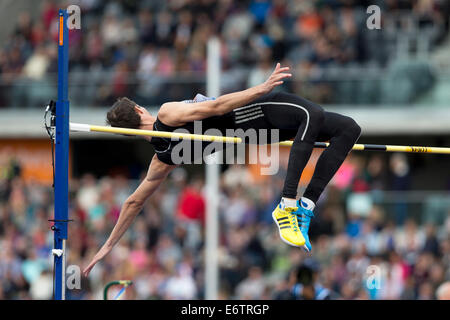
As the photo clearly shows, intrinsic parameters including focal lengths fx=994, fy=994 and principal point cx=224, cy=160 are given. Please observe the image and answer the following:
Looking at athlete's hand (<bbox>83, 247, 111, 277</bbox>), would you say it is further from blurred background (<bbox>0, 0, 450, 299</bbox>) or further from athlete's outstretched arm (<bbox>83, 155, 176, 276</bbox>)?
blurred background (<bbox>0, 0, 450, 299</bbox>)

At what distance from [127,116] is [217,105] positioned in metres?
0.85

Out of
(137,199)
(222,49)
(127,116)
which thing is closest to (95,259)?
(137,199)

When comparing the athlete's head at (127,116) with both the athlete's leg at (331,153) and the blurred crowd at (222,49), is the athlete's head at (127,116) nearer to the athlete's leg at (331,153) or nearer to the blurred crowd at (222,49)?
the athlete's leg at (331,153)

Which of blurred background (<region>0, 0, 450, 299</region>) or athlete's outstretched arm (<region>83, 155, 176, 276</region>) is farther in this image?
blurred background (<region>0, 0, 450, 299</region>)

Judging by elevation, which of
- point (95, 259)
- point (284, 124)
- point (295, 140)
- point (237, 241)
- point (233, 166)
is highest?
point (284, 124)

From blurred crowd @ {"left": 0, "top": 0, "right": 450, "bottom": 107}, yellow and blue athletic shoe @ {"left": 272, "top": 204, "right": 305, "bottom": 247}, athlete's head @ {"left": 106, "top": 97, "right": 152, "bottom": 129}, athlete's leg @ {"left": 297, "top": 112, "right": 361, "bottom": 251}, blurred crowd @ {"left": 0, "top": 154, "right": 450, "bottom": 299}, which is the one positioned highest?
blurred crowd @ {"left": 0, "top": 0, "right": 450, "bottom": 107}

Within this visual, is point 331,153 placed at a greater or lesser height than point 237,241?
greater

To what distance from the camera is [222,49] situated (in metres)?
16.7

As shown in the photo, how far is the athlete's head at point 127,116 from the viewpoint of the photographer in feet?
25.5

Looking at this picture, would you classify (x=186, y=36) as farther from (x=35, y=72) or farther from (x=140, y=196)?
(x=140, y=196)

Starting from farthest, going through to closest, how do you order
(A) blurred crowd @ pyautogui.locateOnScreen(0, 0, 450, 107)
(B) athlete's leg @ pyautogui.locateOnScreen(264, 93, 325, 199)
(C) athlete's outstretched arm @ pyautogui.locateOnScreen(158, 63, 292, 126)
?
1. (A) blurred crowd @ pyautogui.locateOnScreen(0, 0, 450, 107)
2. (B) athlete's leg @ pyautogui.locateOnScreen(264, 93, 325, 199)
3. (C) athlete's outstretched arm @ pyautogui.locateOnScreen(158, 63, 292, 126)

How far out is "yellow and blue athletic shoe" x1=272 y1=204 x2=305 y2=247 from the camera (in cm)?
724

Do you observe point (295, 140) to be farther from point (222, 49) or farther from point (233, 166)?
point (222, 49)

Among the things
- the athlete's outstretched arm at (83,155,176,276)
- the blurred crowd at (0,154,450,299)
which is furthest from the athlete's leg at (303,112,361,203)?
the blurred crowd at (0,154,450,299)
